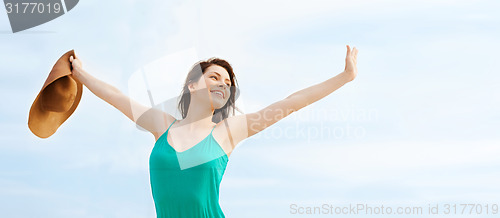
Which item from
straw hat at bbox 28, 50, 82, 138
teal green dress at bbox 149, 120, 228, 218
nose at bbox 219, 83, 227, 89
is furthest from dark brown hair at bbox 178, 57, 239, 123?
straw hat at bbox 28, 50, 82, 138

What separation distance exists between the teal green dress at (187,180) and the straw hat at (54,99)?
1.19m

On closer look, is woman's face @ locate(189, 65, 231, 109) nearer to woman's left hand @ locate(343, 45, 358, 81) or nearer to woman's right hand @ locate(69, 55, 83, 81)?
woman's left hand @ locate(343, 45, 358, 81)

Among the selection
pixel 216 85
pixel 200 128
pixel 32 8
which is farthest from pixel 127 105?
pixel 32 8

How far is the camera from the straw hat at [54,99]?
445 cm

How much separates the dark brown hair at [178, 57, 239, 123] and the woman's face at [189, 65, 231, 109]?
63mm

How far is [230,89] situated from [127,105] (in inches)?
34.1

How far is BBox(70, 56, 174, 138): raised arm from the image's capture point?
4.16 m

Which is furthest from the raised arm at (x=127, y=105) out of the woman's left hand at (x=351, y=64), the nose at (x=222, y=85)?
the woman's left hand at (x=351, y=64)

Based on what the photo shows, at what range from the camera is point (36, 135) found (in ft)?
14.9

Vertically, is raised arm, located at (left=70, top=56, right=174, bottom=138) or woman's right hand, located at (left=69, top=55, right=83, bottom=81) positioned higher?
woman's right hand, located at (left=69, top=55, right=83, bottom=81)

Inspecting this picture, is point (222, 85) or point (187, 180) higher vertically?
point (222, 85)

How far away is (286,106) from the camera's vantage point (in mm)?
3902

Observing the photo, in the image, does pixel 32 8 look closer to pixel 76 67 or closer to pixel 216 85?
pixel 76 67

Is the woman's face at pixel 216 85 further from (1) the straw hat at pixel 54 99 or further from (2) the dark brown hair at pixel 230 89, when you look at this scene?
(1) the straw hat at pixel 54 99
